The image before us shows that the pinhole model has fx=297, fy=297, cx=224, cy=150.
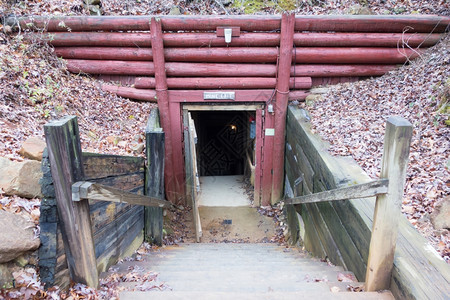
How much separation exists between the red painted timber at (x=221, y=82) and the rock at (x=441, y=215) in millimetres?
4601

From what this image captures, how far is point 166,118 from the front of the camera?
721 cm

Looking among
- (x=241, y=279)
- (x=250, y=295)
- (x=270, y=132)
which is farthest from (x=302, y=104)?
(x=250, y=295)

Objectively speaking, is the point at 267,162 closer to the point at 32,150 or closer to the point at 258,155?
the point at 258,155

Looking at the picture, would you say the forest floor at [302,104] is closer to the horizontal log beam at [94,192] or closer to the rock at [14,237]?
the rock at [14,237]

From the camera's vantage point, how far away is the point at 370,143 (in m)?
4.61

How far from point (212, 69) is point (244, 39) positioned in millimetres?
993

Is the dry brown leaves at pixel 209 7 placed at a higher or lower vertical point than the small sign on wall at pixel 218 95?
higher

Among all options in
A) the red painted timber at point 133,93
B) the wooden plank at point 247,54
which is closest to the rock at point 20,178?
the red painted timber at point 133,93

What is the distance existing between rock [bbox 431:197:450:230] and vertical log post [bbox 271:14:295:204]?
449 cm

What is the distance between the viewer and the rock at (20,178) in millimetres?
2736

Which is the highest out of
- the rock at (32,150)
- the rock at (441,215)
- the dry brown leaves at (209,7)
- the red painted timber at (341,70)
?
the dry brown leaves at (209,7)

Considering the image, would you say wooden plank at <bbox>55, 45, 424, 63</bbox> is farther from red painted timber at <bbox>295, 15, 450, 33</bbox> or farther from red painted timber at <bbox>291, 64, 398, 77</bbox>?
red painted timber at <bbox>295, 15, 450, 33</bbox>

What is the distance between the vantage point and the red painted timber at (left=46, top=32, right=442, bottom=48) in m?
6.63

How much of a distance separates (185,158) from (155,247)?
343 centimetres
